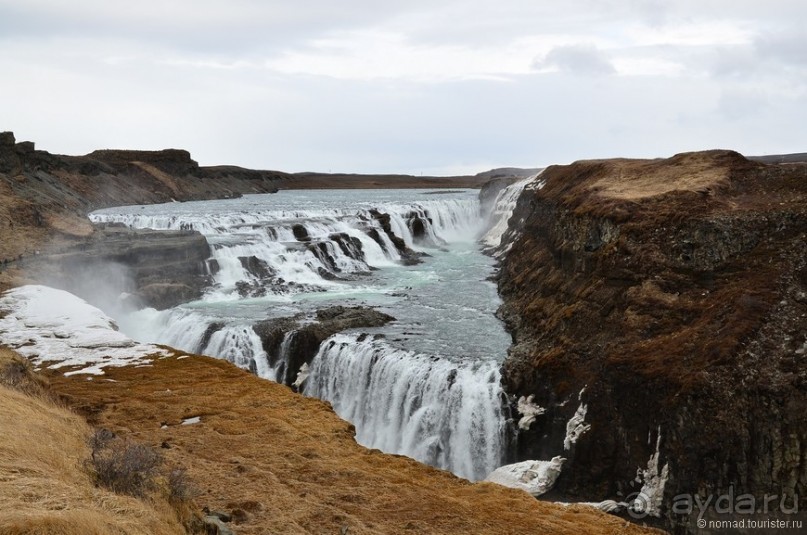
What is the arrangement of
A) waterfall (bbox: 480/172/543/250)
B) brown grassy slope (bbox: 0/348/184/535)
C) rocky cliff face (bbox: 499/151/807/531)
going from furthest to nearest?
waterfall (bbox: 480/172/543/250) < rocky cliff face (bbox: 499/151/807/531) < brown grassy slope (bbox: 0/348/184/535)

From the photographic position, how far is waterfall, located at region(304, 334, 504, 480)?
1641cm

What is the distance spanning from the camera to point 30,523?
16.8 feet

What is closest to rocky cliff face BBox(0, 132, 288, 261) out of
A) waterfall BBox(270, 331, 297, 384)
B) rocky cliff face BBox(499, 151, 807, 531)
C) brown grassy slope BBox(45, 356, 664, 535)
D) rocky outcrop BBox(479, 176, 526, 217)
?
waterfall BBox(270, 331, 297, 384)

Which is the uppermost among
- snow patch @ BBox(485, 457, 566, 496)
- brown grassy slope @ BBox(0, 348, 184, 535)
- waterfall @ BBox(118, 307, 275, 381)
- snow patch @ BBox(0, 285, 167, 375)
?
brown grassy slope @ BBox(0, 348, 184, 535)

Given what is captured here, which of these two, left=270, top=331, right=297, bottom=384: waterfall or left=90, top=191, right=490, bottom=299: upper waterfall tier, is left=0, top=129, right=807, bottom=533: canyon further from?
left=90, top=191, right=490, bottom=299: upper waterfall tier

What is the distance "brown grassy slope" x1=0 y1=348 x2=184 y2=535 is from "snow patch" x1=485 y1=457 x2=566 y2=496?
8704 millimetres

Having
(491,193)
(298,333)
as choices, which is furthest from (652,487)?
(491,193)

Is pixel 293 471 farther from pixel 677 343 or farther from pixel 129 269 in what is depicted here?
pixel 129 269

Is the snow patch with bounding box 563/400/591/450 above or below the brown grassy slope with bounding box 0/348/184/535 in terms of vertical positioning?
below

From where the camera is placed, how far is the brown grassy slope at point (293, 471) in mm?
8625

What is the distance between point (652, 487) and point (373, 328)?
11203 millimetres

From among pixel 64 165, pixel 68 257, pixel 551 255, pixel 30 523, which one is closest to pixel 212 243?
pixel 68 257

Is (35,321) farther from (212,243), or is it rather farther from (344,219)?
(344,219)

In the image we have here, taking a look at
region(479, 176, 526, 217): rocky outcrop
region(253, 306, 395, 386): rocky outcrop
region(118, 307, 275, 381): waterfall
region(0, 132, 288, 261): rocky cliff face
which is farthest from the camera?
region(479, 176, 526, 217): rocky outcrop
